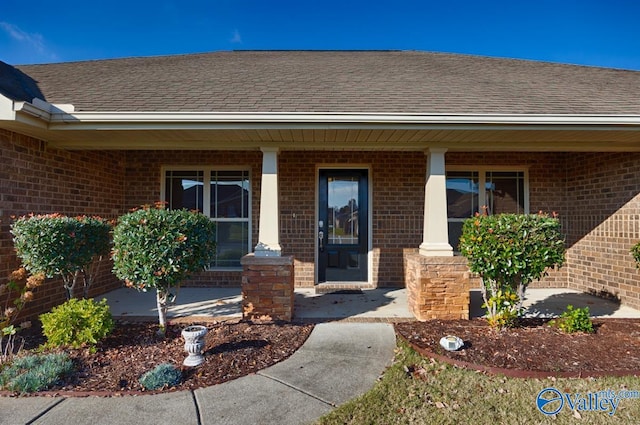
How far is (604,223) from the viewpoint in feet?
19.1

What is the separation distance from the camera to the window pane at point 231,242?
6.68 m

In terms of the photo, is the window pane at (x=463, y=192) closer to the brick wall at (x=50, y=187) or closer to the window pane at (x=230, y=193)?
the window pane at (x=230, y=193)

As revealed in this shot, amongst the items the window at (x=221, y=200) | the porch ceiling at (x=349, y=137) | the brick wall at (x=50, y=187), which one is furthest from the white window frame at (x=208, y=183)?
the porch ceiling at (x=349, y=137)

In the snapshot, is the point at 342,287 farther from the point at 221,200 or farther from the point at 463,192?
the point at 463,192

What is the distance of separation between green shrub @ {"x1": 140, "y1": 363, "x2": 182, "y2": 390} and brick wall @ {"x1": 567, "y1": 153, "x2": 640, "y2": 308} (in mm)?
6579

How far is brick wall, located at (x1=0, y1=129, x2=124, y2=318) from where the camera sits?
420 cm

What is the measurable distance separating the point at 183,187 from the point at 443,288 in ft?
17.1

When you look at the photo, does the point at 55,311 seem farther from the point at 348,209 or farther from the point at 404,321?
the point at 348,209

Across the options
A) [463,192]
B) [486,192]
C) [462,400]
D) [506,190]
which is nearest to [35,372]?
[462,400]

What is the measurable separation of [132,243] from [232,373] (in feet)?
5.62

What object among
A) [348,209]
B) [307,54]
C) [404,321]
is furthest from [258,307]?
[307,54]

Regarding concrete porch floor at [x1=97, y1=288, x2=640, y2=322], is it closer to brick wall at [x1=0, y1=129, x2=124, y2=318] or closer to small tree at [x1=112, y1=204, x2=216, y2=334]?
brick wall at [x1=0, y1=129, x2=124, y2=318]

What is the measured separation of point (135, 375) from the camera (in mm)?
3055

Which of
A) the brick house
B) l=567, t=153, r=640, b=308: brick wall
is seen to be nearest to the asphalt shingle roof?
the brick house
